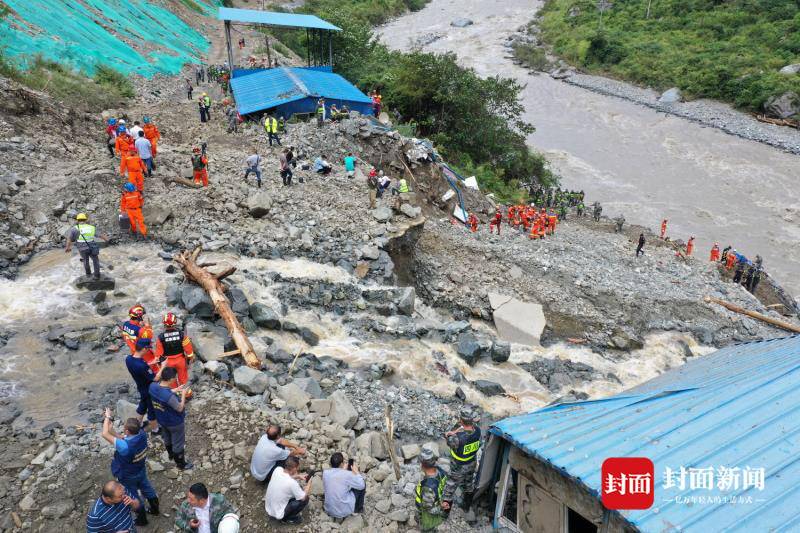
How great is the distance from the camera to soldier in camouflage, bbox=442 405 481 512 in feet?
21.3

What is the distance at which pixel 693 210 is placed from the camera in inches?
1166

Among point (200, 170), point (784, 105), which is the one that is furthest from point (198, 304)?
point (784, 105)

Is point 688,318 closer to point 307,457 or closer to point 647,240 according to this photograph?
point 647,240

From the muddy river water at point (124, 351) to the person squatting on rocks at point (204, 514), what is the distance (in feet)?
9.68

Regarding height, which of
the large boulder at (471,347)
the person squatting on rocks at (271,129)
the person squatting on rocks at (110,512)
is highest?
the person squatting on rocks at (271,129)

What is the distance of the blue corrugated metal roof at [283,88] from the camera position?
21.2 meters

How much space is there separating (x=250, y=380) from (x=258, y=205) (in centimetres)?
700

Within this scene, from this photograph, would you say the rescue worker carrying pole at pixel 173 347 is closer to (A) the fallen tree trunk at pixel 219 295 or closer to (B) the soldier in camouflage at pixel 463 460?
(A) the fallen tree trunk at pixel 219 295

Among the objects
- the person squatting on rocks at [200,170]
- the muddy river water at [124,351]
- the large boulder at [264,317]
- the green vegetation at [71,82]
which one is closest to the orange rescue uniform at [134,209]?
the muddy river water at [124,351]

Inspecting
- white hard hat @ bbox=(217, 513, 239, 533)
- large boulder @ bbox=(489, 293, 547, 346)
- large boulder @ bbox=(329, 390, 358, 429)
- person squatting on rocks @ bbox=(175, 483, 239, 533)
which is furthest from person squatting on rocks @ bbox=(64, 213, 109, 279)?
large boulder @ bbox=(489, 293, 547, 346)

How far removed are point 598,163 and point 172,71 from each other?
25.9 metres

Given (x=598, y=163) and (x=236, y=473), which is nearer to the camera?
(x=236, y=473)

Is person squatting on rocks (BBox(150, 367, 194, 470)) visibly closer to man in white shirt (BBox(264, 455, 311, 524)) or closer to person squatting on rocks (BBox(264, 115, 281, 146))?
man in white shirt (BBox(264, 455, 311, 524))

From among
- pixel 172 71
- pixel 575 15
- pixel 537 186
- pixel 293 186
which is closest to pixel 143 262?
pixel 293 186
